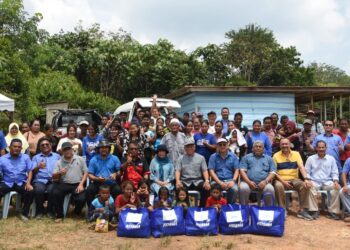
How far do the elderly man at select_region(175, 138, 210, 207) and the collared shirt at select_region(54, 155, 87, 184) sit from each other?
1.73 m

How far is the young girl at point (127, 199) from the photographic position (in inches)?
280

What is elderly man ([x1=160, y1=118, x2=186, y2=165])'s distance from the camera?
8359mm

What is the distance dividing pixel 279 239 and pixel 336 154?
9.53 ft

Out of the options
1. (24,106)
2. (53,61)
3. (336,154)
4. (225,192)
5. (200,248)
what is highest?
A: (53,61)

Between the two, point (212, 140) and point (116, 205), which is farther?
point (212, 140)

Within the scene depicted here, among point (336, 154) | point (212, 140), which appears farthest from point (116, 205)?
point (336, 154)

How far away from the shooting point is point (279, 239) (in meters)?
6.61

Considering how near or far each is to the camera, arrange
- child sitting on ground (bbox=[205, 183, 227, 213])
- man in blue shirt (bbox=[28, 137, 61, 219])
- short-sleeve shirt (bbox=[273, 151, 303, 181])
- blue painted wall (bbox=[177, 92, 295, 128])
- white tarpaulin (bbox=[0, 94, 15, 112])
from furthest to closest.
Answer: blue painted wall (bbox=[177, 92, 295, 128]), white tarpaulin (bbox=[0, 94, 15, 112]), short-sleeve shirt (bbox=[273, 151, 303, 181]), man in blue shirt (bbox=[28, 137, 61, 219]), child sitting on ground (bbox=[205, 183, 227, 213])

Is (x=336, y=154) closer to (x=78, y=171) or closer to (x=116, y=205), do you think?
(x=116, y=205)

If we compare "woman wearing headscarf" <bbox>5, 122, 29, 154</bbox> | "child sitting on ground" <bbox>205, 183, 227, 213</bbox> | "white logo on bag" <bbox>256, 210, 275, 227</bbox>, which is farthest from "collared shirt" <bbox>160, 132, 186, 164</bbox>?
"woman wearing headscarf" <bbox>5, 122, 29, 154</bbox>

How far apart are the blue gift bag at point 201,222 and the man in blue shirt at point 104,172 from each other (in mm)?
1596

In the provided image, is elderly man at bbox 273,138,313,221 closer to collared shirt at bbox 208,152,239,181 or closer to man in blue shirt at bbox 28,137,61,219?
collared shirt at bbox 208,152,239,181

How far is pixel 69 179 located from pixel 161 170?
65.1 inches

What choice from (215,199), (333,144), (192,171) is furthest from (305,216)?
(192,171)
